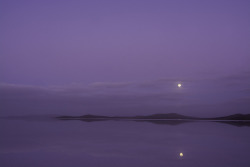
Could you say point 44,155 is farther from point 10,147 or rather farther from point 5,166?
point 10,147

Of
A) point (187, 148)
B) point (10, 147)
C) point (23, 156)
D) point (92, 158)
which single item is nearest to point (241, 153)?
point (187, 148)

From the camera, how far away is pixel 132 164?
550cm

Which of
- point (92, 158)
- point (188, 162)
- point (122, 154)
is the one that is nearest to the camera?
point (188, 162)

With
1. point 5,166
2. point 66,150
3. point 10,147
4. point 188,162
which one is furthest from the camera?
point 10,147

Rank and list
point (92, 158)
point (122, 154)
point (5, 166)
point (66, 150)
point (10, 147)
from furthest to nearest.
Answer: point (10, 147) < point (66, 150) < point (122, 154) < point (92, 158) < point (5, 166)

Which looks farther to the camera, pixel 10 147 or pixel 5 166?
pixel 10 147

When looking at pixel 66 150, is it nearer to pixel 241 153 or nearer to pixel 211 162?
pixel 211 162

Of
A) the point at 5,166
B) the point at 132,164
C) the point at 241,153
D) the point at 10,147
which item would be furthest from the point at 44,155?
the point at 241,153

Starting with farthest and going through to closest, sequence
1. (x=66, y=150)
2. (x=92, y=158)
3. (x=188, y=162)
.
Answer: (x=66, y=150), (x=92, y=158), (x=188, y=162)

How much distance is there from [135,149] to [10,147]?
3567mm

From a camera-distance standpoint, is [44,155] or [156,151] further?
[156,151]

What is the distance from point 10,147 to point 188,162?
5003mm

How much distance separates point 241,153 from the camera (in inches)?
264

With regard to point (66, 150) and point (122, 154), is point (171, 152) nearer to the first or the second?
point (122, 154)
